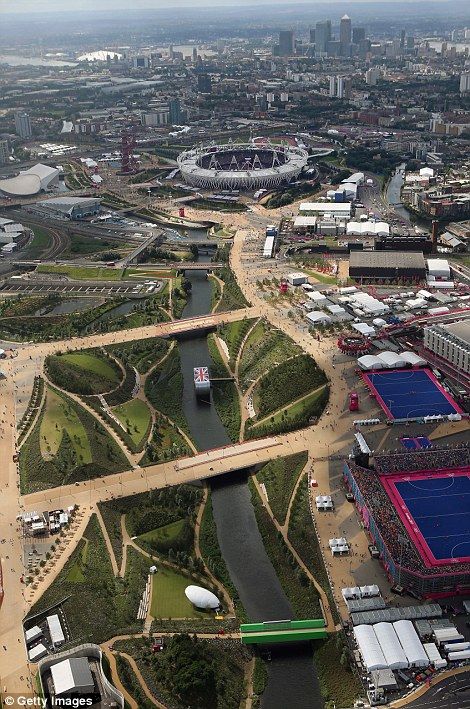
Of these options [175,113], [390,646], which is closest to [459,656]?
[390,646]

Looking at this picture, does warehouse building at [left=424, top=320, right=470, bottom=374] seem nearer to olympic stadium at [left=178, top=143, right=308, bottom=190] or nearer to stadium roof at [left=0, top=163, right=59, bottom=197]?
olympic stadium at [left=178, top=143, right=308, bottom=190]

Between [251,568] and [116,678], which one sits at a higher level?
[116,678]

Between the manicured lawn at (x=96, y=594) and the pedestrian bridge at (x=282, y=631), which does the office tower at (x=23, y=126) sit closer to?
the manicured lawn at (x=96, y=594)

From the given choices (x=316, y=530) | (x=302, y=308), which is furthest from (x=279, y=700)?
(x=302, y=308)

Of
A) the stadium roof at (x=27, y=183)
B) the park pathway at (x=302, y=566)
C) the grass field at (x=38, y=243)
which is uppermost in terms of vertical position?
the stadium roof at (x=27, y=183)

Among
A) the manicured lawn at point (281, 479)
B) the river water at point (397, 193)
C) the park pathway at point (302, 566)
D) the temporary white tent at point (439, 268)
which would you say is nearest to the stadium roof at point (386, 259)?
the temporary white tent at point (439, 268)

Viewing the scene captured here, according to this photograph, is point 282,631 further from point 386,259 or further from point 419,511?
point 386,259

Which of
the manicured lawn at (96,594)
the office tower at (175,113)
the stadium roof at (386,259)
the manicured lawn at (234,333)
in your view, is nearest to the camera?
the manicured lawn at (96,594)

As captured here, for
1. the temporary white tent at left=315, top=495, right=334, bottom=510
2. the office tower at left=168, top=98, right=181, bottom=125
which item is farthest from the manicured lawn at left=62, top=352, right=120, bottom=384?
the office tower at left=168, top=98, right=181, bottom=125
